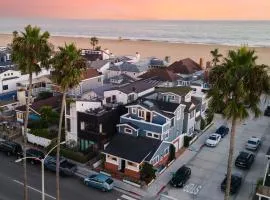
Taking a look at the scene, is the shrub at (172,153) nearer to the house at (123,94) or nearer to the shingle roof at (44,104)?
the house at (123,94)

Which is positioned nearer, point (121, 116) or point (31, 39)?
point (31, 39)

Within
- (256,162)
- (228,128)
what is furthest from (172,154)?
(228,128)

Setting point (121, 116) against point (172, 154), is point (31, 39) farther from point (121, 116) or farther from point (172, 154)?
point (172, 154)

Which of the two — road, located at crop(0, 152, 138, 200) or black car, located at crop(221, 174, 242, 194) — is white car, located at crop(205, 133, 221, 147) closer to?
black car, located at crop(221, 174, 242, 194)

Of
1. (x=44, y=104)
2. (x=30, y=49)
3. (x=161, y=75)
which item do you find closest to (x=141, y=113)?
(x=30, y=49)

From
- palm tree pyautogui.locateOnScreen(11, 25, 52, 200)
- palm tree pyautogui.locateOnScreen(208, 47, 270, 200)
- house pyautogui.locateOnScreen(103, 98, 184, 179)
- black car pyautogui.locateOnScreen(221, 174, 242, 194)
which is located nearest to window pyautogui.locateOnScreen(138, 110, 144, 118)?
house pyautogui.locateOnScreen(103, 98, 184, 179)

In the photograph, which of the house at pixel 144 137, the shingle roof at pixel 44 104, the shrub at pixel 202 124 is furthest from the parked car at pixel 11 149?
the shrub at pixel 202 124
